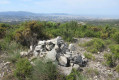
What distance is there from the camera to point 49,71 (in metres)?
3.48

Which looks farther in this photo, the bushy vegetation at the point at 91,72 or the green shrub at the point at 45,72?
the bushy vegetation at the point at 91,72

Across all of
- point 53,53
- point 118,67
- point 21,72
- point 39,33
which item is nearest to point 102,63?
point 118,67

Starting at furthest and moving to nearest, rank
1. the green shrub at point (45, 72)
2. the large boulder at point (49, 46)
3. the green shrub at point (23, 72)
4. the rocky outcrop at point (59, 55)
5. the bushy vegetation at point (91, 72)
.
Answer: the large boulder at point (49, 46)
the rocky outcrop at point (59, 55)
the bushy vegetation at point (91, 72)
the green shrub at point (23, 72)
the green shrub at point (45, 72)

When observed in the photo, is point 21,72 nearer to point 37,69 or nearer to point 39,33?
point 37,69

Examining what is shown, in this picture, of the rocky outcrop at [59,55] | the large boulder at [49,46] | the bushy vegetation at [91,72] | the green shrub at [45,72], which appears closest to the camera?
the green shrub at [45,72]

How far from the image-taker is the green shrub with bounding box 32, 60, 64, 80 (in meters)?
3.43

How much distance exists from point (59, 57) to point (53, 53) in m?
0.41

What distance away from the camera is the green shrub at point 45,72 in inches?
135

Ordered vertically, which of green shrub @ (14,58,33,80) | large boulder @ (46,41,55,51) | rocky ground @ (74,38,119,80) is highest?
large boulder @ (46,41,55,51)

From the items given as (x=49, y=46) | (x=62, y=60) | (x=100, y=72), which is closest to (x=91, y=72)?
(x=100, y=72)

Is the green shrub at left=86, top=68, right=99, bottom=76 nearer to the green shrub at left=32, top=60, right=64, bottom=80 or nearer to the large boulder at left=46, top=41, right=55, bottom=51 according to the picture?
the green shrub at left=32, top=60, right=64, bottom=80

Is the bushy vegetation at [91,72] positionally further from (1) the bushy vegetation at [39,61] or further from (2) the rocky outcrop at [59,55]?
(2) the rocky outcrop at [59,55]

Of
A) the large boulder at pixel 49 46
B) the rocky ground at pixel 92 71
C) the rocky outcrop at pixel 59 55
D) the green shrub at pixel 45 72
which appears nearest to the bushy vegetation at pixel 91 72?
the rocky ground at pixel 92 71

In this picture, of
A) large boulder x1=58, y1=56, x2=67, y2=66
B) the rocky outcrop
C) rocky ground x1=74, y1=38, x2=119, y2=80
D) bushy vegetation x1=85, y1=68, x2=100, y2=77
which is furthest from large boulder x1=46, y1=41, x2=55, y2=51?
bushy vegetation x1=85, y1=68, x2=100, y2=77
